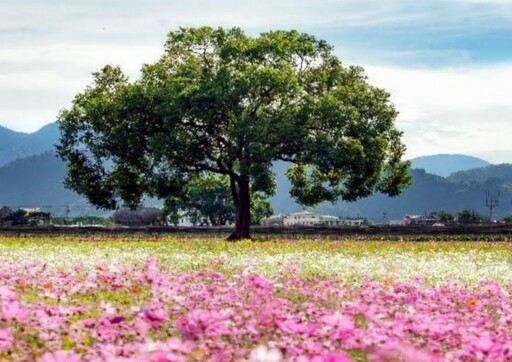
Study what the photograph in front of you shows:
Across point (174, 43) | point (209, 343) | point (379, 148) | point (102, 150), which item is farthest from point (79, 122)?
point (209, 343)

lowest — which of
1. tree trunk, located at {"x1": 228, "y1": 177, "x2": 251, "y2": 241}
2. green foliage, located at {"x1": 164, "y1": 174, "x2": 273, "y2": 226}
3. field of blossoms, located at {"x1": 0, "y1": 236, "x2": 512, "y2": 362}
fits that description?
field of blossoms, located at {"x1": 0, "y1": 236, "x2": 512, "y2": 362}

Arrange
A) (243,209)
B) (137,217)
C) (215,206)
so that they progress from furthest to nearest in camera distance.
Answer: (215,206)
(137,217)
(243,209)

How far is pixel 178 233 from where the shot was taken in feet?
185

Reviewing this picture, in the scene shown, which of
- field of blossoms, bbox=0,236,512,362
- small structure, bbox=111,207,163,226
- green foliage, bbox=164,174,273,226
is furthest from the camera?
green foliage, bbox=164,174,273,226

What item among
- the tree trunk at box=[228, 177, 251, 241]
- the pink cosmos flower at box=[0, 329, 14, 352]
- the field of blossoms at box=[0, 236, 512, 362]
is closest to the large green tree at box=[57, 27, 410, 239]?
the tree trunk at box=[228, 177, 251, 241]

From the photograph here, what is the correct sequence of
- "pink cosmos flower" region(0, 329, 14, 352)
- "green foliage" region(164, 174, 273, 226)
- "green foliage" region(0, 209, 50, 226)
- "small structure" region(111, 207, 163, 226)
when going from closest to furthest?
"pink cosmos flower" region(0, 329, 14, 352) < "green foliage" region(0, 209, 50, 226) < "small structure" region(111, 207, 163, 226) < "green foliage" region(164, 174, 273, 226)

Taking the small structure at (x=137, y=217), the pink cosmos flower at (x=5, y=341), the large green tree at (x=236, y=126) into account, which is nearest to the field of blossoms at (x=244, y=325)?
the pink cosmos flower at (x=5, y=341)

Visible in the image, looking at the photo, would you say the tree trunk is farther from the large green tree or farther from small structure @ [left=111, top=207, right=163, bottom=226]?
small structure @ [left=111, top=207, right=163, bottom=226]

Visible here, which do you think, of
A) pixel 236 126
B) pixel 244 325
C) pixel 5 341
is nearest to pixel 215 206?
pixel 236 126

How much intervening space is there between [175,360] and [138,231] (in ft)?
185

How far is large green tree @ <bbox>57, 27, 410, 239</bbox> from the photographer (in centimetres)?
4584

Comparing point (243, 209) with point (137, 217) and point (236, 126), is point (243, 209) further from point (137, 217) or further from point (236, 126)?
point (137, 217)

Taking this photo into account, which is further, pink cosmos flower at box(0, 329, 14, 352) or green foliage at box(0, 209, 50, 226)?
green foliage at box(0, 209, 50, 226)

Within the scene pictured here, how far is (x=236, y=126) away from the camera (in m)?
45.7
